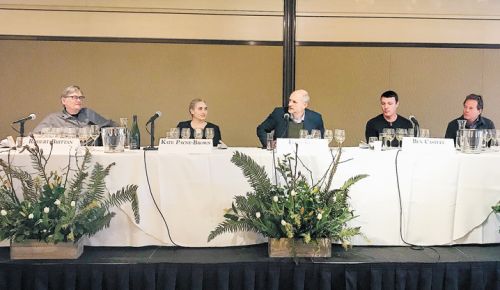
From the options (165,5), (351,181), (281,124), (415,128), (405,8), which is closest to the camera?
(351,181)

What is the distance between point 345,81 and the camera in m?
5.21

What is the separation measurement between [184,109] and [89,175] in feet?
8.93

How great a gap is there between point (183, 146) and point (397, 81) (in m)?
3.34

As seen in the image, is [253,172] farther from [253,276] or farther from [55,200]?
[55,200]

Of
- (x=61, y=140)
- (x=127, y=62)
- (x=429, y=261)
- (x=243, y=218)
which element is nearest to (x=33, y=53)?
(x=127, y=62)

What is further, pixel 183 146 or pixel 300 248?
pixel 183 146

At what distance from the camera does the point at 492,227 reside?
2.68 meters

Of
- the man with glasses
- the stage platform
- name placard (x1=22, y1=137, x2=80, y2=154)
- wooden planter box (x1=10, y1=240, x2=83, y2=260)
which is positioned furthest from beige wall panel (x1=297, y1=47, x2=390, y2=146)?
wooden planter box (x1=10, y1=240, x2=83, y2=260)

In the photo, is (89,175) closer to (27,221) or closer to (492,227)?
(27,221)

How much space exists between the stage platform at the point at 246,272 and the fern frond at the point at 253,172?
347 mm

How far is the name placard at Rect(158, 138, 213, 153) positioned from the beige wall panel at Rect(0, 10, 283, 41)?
2.71 metres

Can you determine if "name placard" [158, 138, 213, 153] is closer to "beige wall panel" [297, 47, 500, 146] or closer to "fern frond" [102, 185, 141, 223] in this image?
"fern frond" [102, 185, 141, 223]

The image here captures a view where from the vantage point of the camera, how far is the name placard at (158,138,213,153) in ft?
8.49

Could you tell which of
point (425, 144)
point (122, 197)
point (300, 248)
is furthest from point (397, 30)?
point (122, 197)
